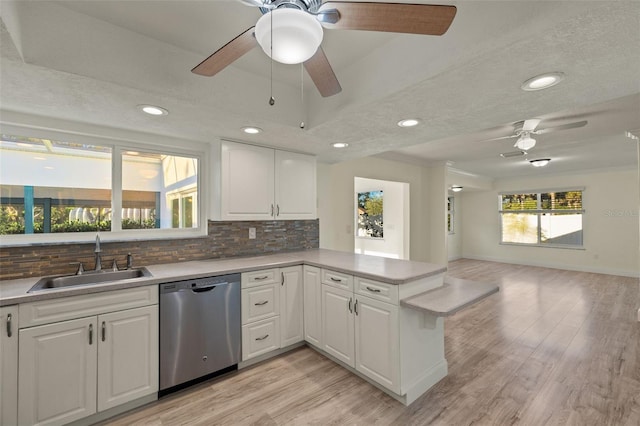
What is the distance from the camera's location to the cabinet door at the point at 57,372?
5.30 feet

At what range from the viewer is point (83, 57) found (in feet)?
4.84

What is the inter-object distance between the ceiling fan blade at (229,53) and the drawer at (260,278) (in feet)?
5.48

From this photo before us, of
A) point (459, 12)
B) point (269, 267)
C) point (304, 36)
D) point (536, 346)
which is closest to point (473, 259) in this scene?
point (536, 346)

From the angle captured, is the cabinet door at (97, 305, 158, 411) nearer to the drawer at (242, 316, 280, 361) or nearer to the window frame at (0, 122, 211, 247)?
the drawer at (242, 316, 280, 361)

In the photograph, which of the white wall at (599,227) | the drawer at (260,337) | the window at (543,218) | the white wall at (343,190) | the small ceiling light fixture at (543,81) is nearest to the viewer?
the small ceiling light fixture at (543,81)

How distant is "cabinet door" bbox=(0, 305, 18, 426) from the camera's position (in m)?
1.56

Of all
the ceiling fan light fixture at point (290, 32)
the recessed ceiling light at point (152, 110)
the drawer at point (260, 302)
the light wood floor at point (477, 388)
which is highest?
the recessed ceiling light at point (152, 110)

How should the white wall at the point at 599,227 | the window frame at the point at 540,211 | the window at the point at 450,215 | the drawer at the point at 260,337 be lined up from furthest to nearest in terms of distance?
the window at the point at 450,215, the window frame at the point at 540,211, the white wall at the point at 599,227, the drawer at the point at 260,337

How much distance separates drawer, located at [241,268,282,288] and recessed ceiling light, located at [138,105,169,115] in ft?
4.74

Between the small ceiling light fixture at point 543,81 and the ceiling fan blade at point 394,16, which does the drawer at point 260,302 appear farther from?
the small ceiling light fixture at point 543,81

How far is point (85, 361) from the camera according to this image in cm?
177

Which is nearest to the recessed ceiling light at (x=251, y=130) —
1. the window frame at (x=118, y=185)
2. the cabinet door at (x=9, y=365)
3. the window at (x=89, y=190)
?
the window frame at (x=118, y=185)

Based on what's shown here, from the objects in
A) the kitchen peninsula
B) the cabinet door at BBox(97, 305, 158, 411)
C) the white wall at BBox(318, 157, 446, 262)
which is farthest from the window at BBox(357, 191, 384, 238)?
the cabinet door at BBox(97, 305, 158, 411)

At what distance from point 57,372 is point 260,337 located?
1375 mm
